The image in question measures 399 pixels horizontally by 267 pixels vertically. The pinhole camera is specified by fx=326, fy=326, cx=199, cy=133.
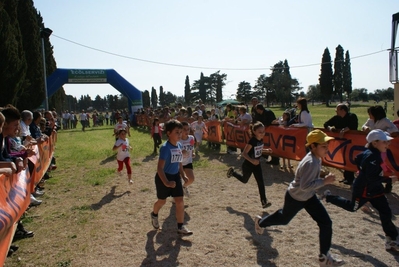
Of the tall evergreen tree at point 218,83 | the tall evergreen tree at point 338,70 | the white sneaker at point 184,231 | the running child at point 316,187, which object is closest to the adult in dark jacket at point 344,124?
the running child at point 316,187

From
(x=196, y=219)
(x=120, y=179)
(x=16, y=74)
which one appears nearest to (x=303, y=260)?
(x=196, y=219)

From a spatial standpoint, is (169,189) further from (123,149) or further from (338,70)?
(338,70)

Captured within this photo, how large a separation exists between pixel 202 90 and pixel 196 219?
97817mm

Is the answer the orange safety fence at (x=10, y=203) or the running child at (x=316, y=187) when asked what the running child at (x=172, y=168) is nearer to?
the running child at (x=316, y=187)

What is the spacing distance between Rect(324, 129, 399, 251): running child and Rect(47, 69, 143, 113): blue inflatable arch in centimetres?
2889

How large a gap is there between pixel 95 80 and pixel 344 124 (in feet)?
91.1

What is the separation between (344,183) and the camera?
7.90 m

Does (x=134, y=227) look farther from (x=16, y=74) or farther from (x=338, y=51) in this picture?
(x=338, y=51)

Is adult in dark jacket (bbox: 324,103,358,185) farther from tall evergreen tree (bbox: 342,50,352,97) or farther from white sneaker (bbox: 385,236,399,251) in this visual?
tall evergreen tree (bbox: 342,50,352,97)

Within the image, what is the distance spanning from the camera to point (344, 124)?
8.04 m

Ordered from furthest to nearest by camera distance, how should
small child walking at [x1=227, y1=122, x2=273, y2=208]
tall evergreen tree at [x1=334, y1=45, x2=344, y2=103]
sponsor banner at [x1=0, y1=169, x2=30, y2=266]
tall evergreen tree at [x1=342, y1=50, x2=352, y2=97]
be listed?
tall evergreen tree at [x1=342, y1=50, x2=352, y2=97]
tall evergreen tree at [x1=334, y1=45, x2=344, y2=103]
small child walking at [x1=227, y1=122, x2=273, y2=208]
sponsor banner at [x1=0, y1=169, x2=30, y2=266]

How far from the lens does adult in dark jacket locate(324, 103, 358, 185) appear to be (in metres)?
7.85

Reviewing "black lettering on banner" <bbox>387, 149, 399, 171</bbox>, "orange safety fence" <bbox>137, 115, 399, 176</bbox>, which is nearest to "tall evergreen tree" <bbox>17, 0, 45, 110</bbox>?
"orange safety fence" <bbox>137, 115, 399, 176</bbox>

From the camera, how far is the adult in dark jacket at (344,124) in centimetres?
785
